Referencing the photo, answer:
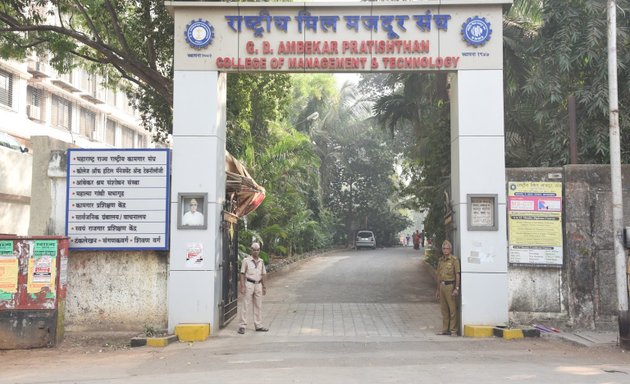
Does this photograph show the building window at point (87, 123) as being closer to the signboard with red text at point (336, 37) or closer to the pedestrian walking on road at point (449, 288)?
the signboard with red text at point (336, 37)

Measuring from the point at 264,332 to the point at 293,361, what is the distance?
283 cm

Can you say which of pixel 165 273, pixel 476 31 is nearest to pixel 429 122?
pixel 476 31

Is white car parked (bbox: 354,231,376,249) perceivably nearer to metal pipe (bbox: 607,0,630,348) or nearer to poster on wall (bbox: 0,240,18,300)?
metal pipe (bbox: 607,0,630,348)

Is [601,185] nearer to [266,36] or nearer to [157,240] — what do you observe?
[266,36]

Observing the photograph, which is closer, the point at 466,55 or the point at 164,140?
the point at 466,55

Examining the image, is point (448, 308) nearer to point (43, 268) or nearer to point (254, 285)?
point (254, 285)

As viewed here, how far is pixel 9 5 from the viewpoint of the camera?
50.2 ft

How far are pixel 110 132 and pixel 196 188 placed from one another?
29445 mm

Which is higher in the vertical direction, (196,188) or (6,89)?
(6,89)

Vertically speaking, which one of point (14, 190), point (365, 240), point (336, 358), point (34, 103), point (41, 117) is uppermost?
point (34, 103)

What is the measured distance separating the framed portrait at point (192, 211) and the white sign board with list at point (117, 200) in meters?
0.29

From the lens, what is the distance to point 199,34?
36.7ft

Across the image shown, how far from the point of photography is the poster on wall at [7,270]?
10.1m

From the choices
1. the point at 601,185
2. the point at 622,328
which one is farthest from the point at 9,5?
the point at 622,328
